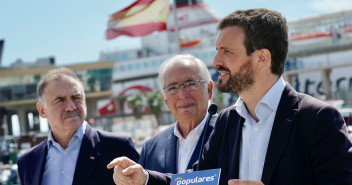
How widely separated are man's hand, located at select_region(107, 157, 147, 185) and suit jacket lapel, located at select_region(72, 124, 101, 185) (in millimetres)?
1188

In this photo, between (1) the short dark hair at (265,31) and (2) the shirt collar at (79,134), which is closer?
(1) the short dark hair at (265,31)

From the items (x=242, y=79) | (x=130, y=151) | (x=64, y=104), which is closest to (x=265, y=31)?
(x=242, y=79)

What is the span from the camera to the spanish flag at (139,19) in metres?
11.4

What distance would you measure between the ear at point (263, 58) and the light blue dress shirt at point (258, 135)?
10 cm

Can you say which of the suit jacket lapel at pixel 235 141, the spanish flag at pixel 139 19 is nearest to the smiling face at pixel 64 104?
the suit jacket lapel at pixel 235 141

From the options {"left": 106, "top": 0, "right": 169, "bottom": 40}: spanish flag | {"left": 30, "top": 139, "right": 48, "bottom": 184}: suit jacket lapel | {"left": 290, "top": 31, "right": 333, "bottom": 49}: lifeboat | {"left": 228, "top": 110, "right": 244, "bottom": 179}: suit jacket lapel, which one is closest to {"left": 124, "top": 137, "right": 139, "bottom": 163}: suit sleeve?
{"left": 30, "top": 139, "right": 48, "bottom": 184}: suit jacket lapel

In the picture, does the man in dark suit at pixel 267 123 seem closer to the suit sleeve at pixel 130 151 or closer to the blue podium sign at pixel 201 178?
the blue podium sign at pixel 201 178

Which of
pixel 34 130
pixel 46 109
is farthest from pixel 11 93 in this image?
pixel 46 109

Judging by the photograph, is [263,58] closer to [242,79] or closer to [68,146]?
[242,79]

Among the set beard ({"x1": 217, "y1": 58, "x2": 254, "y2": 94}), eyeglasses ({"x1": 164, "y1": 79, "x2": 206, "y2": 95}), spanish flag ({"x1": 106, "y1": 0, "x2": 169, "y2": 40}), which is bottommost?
eyeglasses ({"x1": 164, "y1": 79, "x2": 206, "y2": 95})

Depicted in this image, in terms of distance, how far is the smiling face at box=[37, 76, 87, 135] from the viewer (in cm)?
357

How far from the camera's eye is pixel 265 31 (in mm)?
2061

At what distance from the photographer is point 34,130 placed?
229 ft

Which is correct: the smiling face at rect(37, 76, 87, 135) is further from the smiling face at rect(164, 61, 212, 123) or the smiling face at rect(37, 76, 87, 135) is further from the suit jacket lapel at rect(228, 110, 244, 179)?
the suit jacket lapel at rect(228, 110, 244, 179)
